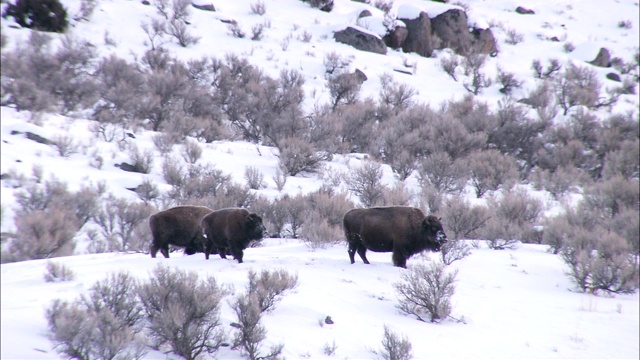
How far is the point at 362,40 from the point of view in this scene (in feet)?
123

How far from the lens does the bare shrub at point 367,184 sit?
16.5m

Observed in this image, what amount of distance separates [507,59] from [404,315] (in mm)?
37750

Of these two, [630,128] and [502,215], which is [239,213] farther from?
[630,128]

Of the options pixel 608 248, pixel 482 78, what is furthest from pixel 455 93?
pixel 608 248

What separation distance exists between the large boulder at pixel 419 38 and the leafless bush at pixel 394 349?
35.8 m

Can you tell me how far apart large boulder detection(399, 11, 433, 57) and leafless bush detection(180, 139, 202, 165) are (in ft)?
82.9

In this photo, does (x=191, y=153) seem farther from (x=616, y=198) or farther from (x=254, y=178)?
(x=616, y=198)

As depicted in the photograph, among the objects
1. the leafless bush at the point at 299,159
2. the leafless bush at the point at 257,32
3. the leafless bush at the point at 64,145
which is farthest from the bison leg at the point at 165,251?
the leafless bush at the point at 257,32

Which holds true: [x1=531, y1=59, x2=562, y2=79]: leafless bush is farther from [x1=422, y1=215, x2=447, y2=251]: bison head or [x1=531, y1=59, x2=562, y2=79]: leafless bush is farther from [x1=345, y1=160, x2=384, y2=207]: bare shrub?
[x1=422, y1=215, x2=447, y2=251]: bison head

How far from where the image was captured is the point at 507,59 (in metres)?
41.0

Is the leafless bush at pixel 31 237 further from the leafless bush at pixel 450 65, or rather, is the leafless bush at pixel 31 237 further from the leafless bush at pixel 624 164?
the leafless bush at pixel 450 65

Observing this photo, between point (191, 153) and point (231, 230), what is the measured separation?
31.4 ft

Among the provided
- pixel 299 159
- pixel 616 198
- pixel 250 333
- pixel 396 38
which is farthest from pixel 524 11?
pixel 250 333

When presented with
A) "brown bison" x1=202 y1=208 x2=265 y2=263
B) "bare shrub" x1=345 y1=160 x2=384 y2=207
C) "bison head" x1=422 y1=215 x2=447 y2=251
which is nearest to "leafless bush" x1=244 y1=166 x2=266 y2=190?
"bare shrub" x1=345 y1=160 x2=384 y2=207
